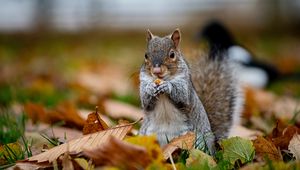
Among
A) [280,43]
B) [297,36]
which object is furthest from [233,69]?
[297,36]

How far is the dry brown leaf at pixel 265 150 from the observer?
5.89 feet

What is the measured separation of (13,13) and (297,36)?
16.9 feet

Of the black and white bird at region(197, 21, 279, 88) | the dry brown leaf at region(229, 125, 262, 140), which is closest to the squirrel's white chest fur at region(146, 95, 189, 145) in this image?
the dry brown leaf at region(229, 125, 262, 140)

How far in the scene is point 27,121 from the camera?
2.59 metres

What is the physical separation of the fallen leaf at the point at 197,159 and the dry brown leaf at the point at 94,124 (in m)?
0.32

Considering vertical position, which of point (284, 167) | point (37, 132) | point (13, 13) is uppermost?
point (284, 167)

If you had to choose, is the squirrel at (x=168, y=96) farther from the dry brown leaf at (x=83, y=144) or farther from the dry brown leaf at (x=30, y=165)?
the dry brown leaf at (x=30, y=165)

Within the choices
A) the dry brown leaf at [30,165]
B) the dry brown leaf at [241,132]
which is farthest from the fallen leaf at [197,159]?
the dry brown leaf at [241,132]

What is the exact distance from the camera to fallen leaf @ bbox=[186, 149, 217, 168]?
65.5 inches

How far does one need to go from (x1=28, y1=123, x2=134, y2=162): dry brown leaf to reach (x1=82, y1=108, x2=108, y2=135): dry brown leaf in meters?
0.09

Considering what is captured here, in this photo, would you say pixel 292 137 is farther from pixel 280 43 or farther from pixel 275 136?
pixel 280 43

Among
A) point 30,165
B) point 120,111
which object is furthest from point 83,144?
point 120,111

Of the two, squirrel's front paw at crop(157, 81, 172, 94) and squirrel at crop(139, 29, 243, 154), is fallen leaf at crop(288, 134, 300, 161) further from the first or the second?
squirrel's front paw at crop(157, 81, 172, 94)

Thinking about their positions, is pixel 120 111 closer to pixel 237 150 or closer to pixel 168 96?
pixel 168 96
